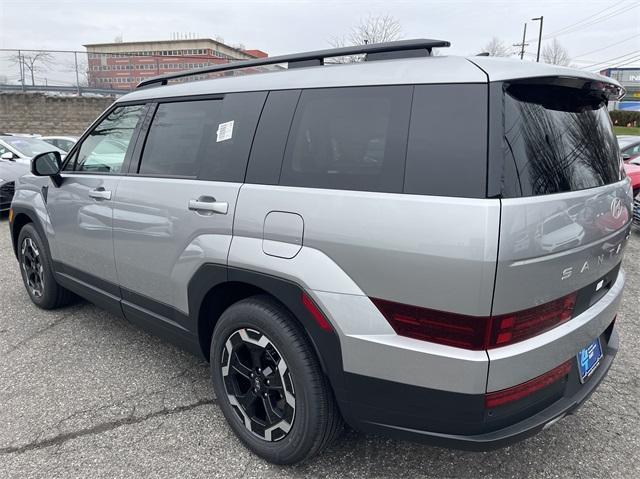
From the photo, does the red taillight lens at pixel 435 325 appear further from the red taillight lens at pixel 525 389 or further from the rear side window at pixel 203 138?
the rear side window at pixel 203 138

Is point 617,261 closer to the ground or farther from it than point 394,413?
farther from it

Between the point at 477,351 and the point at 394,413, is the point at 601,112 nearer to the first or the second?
the point at 477,351

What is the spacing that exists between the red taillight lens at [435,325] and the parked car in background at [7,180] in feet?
28.3

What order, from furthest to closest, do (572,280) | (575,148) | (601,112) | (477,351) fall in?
(601,112)
(575,148)
(572,280)
(477,351)

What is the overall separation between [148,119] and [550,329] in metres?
2.60

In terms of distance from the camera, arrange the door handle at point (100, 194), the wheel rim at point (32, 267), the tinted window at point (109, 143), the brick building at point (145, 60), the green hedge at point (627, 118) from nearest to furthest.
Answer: the door handle at point (100, 194) → the tinted window at point (109, 143) → the wheel rim at point (32, 267) → the brick building at point (145, 60) → the green hedge at point (627, 118)

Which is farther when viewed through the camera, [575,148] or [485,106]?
[575,148]

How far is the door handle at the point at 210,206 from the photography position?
2.38m

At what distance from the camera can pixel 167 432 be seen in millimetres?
2641

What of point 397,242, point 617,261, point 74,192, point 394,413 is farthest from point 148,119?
point 617,261

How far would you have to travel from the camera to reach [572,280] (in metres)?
1.86

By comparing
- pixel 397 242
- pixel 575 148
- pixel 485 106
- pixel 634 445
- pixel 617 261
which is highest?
pixel 485 106

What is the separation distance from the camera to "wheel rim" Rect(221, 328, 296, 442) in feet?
7.37

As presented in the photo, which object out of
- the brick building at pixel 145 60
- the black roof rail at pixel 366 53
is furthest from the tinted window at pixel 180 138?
the brick building at pixel 145 60
